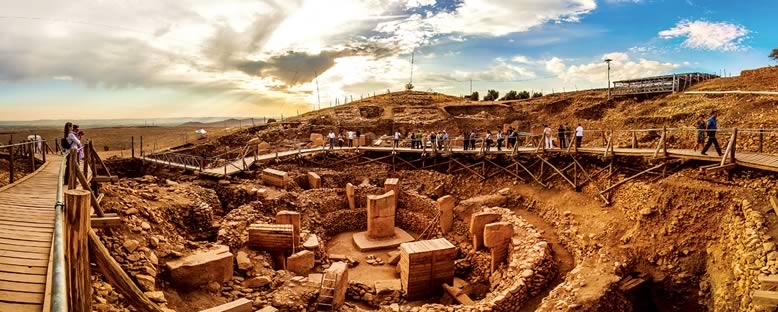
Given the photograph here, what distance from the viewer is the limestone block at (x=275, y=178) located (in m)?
17.9

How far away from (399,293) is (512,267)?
3415 millimetres

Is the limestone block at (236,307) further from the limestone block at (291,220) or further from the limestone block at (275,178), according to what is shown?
the limestone block at (275,178)

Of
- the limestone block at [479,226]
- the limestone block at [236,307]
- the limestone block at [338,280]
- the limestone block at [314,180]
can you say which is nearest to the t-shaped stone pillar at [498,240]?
the limestone block at [479,226]

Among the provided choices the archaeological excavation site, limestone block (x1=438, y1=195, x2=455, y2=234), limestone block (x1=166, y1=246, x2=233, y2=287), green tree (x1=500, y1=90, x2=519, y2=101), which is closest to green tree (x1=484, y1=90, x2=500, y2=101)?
green tree (x1=500, y1=90, x2=519, y2=101)

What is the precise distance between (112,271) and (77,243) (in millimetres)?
662

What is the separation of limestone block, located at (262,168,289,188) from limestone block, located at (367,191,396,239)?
4.33 m

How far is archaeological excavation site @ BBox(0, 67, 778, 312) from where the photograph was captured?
8.30 m

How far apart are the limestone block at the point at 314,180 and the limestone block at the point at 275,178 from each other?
1316mm

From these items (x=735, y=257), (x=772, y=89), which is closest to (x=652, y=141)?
(x=772, y=89)

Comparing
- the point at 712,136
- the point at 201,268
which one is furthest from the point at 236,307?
the point at 712,136

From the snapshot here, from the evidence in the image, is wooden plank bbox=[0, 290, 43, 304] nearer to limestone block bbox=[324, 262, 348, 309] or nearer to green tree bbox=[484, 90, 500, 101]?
limestone block bbox=[324, 262, 348, 309]

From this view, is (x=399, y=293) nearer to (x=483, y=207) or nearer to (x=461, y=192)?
(x=483, y=207)

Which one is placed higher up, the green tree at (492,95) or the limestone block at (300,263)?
the green tree at (492,95)

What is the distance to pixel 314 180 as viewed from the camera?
19.2 metres
